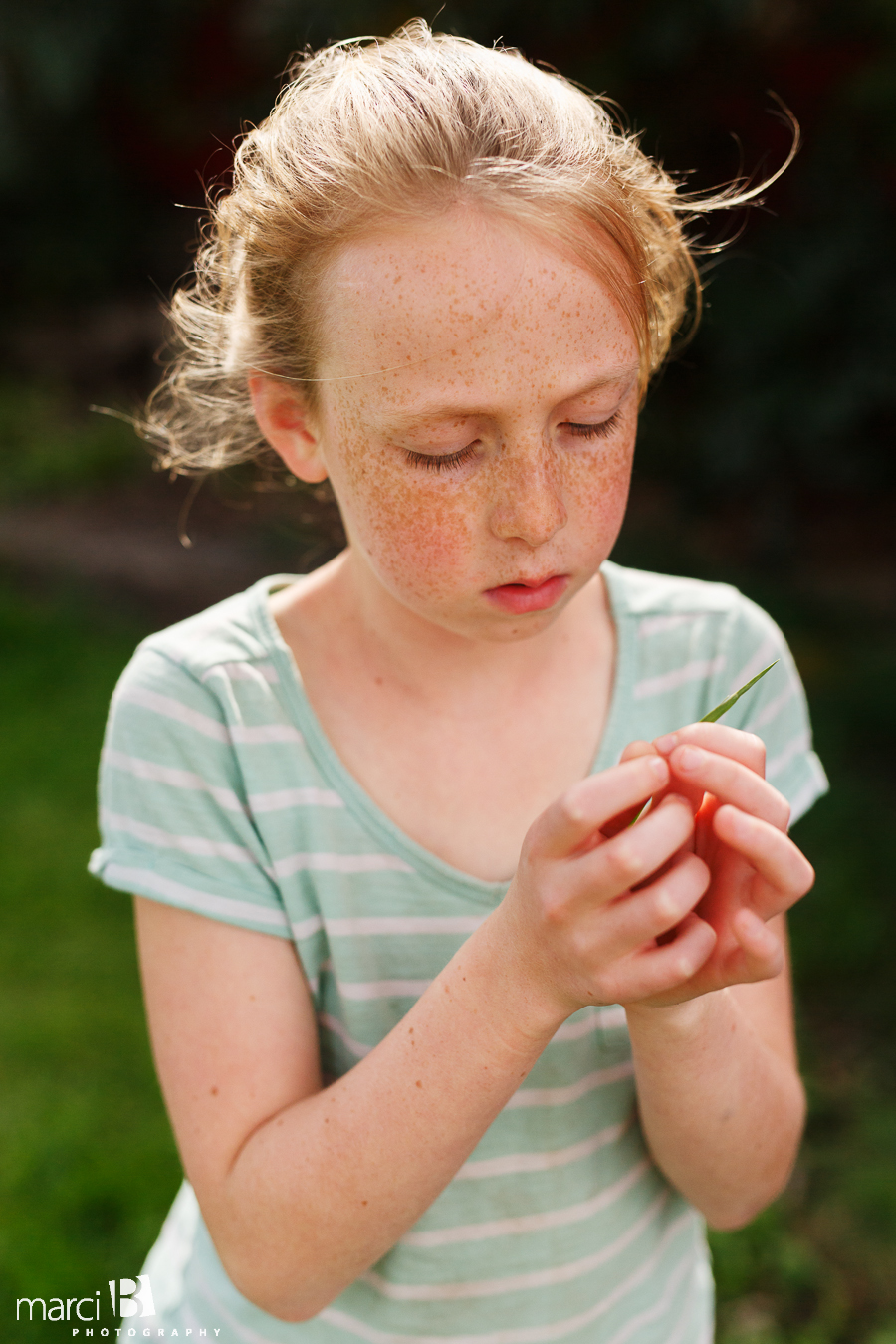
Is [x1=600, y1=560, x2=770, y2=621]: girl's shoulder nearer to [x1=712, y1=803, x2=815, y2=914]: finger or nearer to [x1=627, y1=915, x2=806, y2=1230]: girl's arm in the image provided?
[x1=627, y1=915, x2=806, y2=1230]: girl's arm

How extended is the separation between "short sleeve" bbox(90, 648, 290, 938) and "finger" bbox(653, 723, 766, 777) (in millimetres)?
528

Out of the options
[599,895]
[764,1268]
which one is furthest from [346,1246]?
[764,1268]

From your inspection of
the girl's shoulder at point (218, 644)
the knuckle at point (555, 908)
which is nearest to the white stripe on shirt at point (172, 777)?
the girl's shoulder at point (218, 644)

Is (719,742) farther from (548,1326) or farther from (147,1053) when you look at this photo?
(147,1053)

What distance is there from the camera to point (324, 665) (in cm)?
146

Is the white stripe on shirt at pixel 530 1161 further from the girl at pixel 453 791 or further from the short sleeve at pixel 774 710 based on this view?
the short sleeve at pixel 774 710

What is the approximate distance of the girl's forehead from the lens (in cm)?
111

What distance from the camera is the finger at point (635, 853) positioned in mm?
936

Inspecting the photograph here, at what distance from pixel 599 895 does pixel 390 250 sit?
24.8 inches

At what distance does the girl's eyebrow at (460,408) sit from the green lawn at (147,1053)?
2114mm

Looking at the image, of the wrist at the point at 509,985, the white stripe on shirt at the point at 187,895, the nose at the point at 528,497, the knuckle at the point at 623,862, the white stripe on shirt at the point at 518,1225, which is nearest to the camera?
the knuckle at the point at 623,862

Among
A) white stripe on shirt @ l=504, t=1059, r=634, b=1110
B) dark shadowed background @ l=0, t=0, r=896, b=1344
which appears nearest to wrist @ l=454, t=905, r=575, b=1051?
white stripe on shirt @ l=504, t=1059, r=634, b=1110

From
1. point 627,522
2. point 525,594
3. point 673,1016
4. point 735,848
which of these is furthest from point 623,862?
point 627,522

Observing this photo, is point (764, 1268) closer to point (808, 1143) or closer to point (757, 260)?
point (808, 1143)
